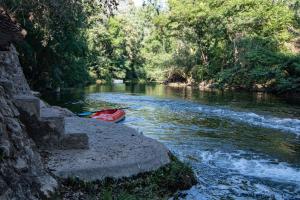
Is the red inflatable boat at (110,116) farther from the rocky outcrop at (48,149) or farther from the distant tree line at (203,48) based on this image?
the rocky outcrop at (48,149)

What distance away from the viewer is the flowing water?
8852mm

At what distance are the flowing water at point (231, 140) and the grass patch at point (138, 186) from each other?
0.39 m

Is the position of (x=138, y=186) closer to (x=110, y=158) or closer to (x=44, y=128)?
(x=110, y=158)

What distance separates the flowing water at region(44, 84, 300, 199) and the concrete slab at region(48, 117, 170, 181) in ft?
3.69

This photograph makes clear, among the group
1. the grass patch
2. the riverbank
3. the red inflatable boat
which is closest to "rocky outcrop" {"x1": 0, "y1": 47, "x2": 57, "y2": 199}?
the riverbank

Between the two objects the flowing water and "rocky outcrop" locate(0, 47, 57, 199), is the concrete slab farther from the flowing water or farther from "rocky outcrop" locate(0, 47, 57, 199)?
→ the flowing water

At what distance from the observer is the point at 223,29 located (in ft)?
141

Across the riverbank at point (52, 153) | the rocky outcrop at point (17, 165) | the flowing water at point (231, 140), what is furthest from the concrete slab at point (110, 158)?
the flowing water at point (231, 140)

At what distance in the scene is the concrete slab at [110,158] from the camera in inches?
279

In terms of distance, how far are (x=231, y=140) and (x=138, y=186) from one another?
7542 millimetres

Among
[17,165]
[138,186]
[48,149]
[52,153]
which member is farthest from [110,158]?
[17,165]

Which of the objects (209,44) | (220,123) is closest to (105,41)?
(209,44)

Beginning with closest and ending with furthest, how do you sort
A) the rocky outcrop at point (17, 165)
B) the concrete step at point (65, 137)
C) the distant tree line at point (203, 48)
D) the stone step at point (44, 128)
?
the rocky outcrop at point (17, 165), the stone step at point (44, 128), the concrete step at point (65, 137), the distant tree line at point (203, 48)

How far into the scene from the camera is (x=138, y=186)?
731 centimetres
